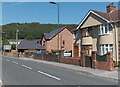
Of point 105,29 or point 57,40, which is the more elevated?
point 57,40

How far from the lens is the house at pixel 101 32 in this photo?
2206 centimetres

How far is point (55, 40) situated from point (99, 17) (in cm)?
3261

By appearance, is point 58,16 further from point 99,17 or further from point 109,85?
point 109,85

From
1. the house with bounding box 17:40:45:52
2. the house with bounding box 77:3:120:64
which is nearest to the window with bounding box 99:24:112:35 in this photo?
the house with bounding box 77:3:120:64

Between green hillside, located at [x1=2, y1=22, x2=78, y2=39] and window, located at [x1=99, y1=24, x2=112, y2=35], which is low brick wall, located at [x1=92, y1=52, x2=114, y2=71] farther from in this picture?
green hillside, located at [x1=2, y1=22, x2=78, y2=39]

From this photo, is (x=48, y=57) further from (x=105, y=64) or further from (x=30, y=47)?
(x=30, y=47)

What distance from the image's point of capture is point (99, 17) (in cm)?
2441

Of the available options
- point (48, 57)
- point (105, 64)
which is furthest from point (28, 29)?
point (105, 64)

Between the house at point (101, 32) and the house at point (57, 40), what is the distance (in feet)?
88.9

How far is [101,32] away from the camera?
78.2 ft

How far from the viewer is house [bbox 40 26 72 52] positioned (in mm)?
55506

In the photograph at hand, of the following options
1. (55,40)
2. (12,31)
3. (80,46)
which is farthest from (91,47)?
(12,31)

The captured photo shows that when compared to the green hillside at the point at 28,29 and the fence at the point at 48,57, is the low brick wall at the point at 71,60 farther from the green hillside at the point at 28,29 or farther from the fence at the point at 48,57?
the green hillside at the point at 28,29

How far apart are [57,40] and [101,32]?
33.5 meters
